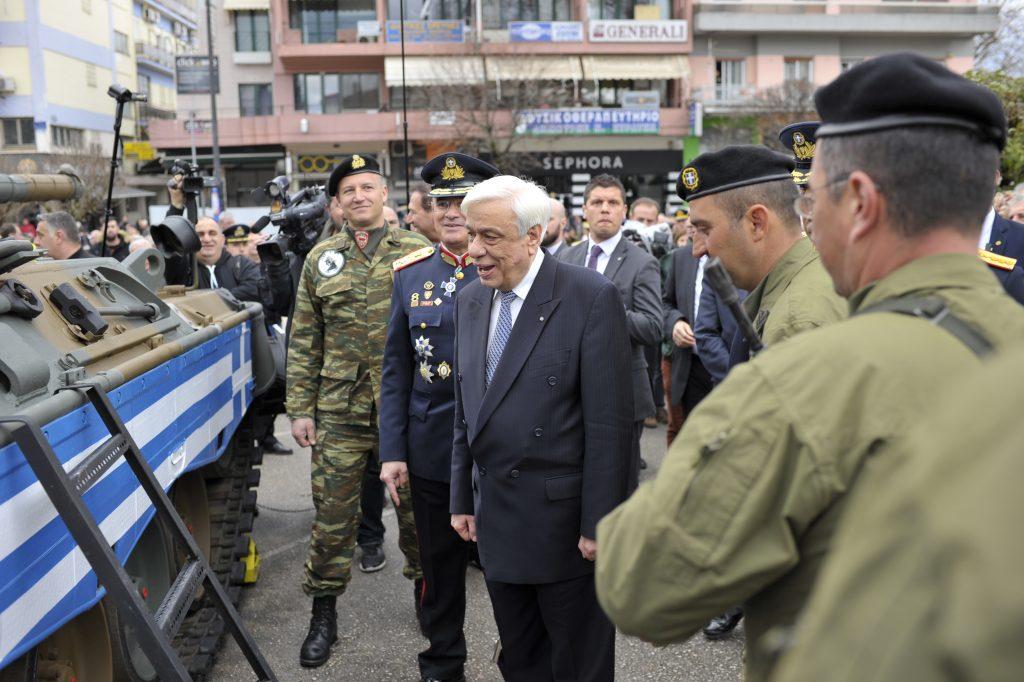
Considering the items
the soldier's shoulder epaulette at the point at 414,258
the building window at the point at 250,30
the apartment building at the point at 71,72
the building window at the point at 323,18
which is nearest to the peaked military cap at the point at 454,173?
the soldier's shoulder epaulette at the point at 414,258

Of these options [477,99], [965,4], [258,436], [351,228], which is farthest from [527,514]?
[965,4]

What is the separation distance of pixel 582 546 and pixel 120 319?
249 centimetres

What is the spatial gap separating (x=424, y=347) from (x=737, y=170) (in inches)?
69.3

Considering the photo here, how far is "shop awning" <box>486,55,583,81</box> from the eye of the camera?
32.5 m

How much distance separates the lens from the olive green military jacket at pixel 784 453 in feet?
3.98

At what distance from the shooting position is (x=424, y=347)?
4062 millimetres

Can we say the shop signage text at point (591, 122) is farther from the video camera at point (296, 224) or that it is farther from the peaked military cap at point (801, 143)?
the peaked military cap at point (801, 143)

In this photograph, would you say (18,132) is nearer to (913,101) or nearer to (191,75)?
(191,75)

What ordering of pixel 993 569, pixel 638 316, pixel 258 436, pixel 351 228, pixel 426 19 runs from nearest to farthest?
pixel 993 569 → pixel 351 228 → pixel 638 316 → pixel 258 436 → pixel 426 19

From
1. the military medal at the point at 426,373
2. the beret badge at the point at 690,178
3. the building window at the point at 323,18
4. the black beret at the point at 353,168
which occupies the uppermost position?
the building window at the point at 323,18

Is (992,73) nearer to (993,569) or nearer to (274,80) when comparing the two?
(993,569)

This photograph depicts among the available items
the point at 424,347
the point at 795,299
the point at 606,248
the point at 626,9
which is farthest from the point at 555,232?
the point at 626,9

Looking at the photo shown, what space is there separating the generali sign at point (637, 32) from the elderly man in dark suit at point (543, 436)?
3240 cm

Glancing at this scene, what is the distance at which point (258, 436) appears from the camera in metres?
6.32
